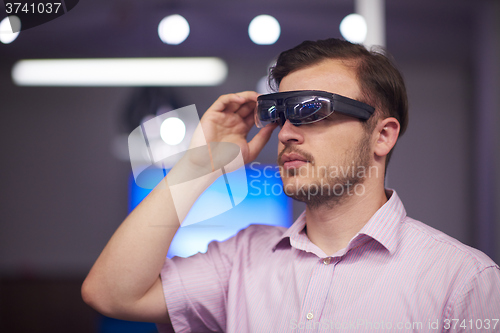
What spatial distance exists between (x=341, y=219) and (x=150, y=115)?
1.37 meters

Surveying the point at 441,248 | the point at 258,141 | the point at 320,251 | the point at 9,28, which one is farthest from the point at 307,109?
the point at 9,28

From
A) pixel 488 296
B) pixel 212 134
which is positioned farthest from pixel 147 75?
pixel 488 296

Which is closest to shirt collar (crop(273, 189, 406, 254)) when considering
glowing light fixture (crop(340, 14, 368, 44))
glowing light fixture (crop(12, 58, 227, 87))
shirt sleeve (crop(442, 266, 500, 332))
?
shirt sleeve (crop(442, 266, 500, 332))

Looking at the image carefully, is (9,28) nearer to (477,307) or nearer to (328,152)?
(328,152)

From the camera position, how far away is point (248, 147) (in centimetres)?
169

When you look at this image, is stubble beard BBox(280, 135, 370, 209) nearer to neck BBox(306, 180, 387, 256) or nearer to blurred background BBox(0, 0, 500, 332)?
neck BBox(306, 180, 387, 256)

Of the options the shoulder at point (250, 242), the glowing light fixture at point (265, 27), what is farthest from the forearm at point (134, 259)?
the glowing light fixture at point (265, 27)

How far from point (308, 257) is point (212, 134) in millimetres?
605

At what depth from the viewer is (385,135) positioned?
151 cm

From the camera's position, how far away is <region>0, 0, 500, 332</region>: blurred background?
221 cm

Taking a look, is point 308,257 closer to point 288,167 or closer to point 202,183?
point 288,167

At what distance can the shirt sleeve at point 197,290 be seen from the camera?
143 centimetres

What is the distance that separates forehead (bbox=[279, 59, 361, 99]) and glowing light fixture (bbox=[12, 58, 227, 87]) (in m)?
1.05

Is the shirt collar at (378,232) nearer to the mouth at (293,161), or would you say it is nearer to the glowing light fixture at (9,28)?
the mouth at (293,161)
